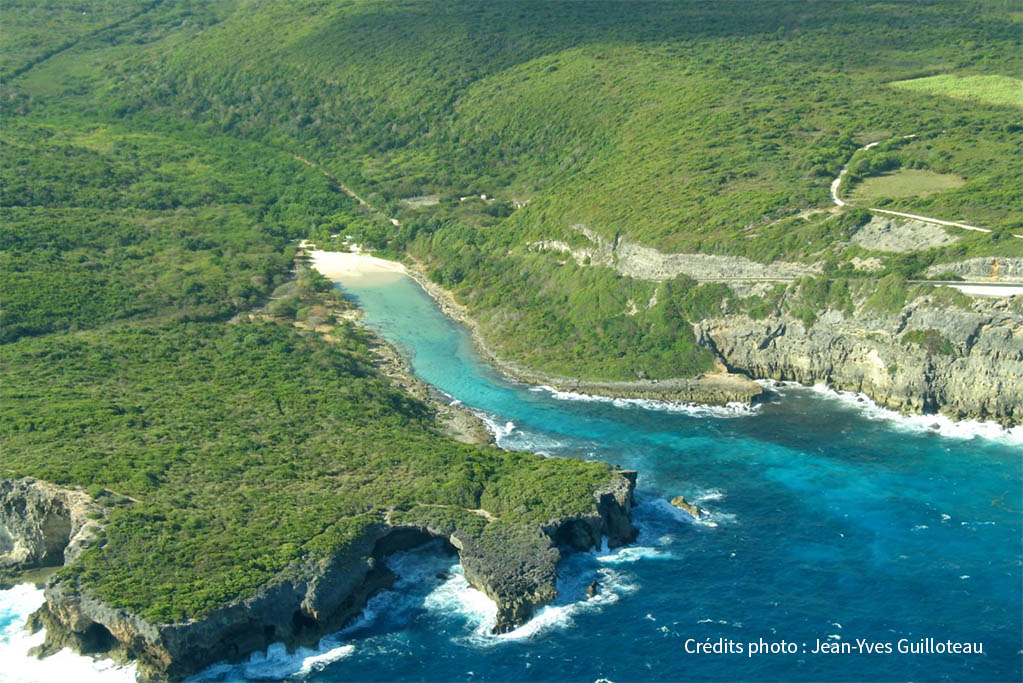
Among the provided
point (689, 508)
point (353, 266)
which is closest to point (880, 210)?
point (689, 508)

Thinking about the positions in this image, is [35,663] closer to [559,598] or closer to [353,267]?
[559,598]

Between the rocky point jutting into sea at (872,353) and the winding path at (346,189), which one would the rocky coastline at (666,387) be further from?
the winding path at (346,189)

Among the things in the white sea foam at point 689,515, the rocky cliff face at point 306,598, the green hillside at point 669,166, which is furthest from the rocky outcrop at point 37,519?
the green hillside at point 669,166

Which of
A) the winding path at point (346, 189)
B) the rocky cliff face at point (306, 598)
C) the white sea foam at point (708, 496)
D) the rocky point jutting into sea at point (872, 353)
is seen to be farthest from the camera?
the winding path at point (346, 189)

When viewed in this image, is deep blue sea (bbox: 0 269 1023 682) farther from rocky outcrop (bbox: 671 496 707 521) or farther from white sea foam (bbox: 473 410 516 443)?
rocky outcrop (bbox: 671 496 707 521)

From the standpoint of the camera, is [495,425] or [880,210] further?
[880,210]

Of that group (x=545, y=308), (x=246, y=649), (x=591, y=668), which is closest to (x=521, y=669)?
(x=591, y=668)

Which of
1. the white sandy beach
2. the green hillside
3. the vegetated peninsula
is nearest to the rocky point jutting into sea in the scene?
the vegetated peninsula

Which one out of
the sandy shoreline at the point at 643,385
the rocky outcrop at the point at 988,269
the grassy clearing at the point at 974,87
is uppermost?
the grassy clearing at the point at 974,87
